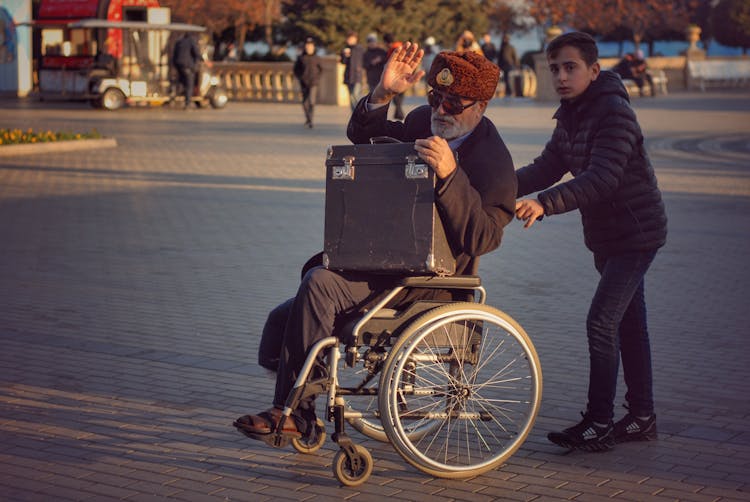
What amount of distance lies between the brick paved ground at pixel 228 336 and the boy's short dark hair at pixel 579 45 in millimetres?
1598

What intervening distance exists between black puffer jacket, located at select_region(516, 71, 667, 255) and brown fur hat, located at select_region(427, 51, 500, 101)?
1.60 ft

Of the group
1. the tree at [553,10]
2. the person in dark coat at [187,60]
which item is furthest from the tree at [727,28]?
the person in dark coat at [187,60]

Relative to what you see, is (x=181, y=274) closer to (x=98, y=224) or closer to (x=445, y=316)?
(x=98, y=224)

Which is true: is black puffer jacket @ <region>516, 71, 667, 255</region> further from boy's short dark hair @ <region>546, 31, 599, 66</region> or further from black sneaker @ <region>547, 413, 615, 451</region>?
black sneaker @ <region>547, 413, 615, 451</region>

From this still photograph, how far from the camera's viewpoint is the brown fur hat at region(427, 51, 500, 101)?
4832mm

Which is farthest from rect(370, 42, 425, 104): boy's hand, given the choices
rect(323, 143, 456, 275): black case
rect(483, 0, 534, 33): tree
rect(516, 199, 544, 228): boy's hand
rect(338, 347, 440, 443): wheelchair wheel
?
rect(483, 0, 534, 33): tree

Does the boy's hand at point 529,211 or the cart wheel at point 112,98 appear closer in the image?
the boy's hand at point 529,211

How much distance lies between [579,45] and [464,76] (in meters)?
0.60

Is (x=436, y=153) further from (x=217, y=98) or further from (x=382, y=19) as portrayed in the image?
(x=382, y=19)

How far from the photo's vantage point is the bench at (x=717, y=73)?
4709 centimetres

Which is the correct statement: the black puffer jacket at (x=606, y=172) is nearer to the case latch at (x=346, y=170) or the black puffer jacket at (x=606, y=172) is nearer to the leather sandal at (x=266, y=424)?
the case latch at (x=346, y=170)

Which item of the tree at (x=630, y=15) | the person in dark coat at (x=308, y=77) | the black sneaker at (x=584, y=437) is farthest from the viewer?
the tree at (x=630, y=15)

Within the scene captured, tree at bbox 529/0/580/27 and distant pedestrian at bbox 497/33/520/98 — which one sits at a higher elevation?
tree at bbox 529/0/580/27

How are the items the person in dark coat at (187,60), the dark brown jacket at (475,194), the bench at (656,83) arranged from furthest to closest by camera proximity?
the bench at (656,83), the person in dark coat at (187,60), the dark brown jacket at (475,194)
